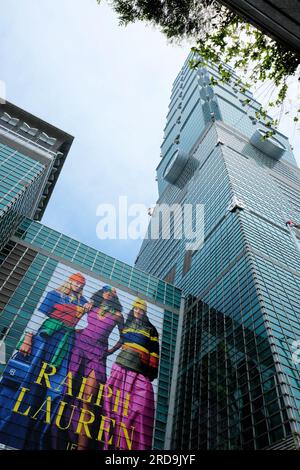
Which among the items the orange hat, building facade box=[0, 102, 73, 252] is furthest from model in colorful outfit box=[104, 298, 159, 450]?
building facade box=[0, 102, 73, 252]

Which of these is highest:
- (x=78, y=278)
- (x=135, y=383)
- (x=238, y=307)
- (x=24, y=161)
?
(x=238, y=307)

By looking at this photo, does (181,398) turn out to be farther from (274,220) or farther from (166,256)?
(166,256)

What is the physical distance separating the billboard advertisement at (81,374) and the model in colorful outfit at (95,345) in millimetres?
91

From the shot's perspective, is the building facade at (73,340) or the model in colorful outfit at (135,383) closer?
the building facade at (73,340)

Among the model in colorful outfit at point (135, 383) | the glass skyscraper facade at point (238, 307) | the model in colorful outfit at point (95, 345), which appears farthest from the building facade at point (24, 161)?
the glass skyscraper facade at point (238, 307)

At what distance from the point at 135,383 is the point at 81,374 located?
6.13 m

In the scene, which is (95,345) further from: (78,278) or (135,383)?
(78,278)

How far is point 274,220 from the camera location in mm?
58188

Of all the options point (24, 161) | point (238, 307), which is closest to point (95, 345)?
point (238, 307)

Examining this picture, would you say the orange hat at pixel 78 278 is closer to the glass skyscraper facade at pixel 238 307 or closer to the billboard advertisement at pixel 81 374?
the billboard advertisement at pixel 81 374

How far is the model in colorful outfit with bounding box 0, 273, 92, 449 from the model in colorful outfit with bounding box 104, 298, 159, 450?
533 cm

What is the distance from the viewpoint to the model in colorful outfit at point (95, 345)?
3281cm

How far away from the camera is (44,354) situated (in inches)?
1303

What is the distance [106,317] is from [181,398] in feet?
39.6
